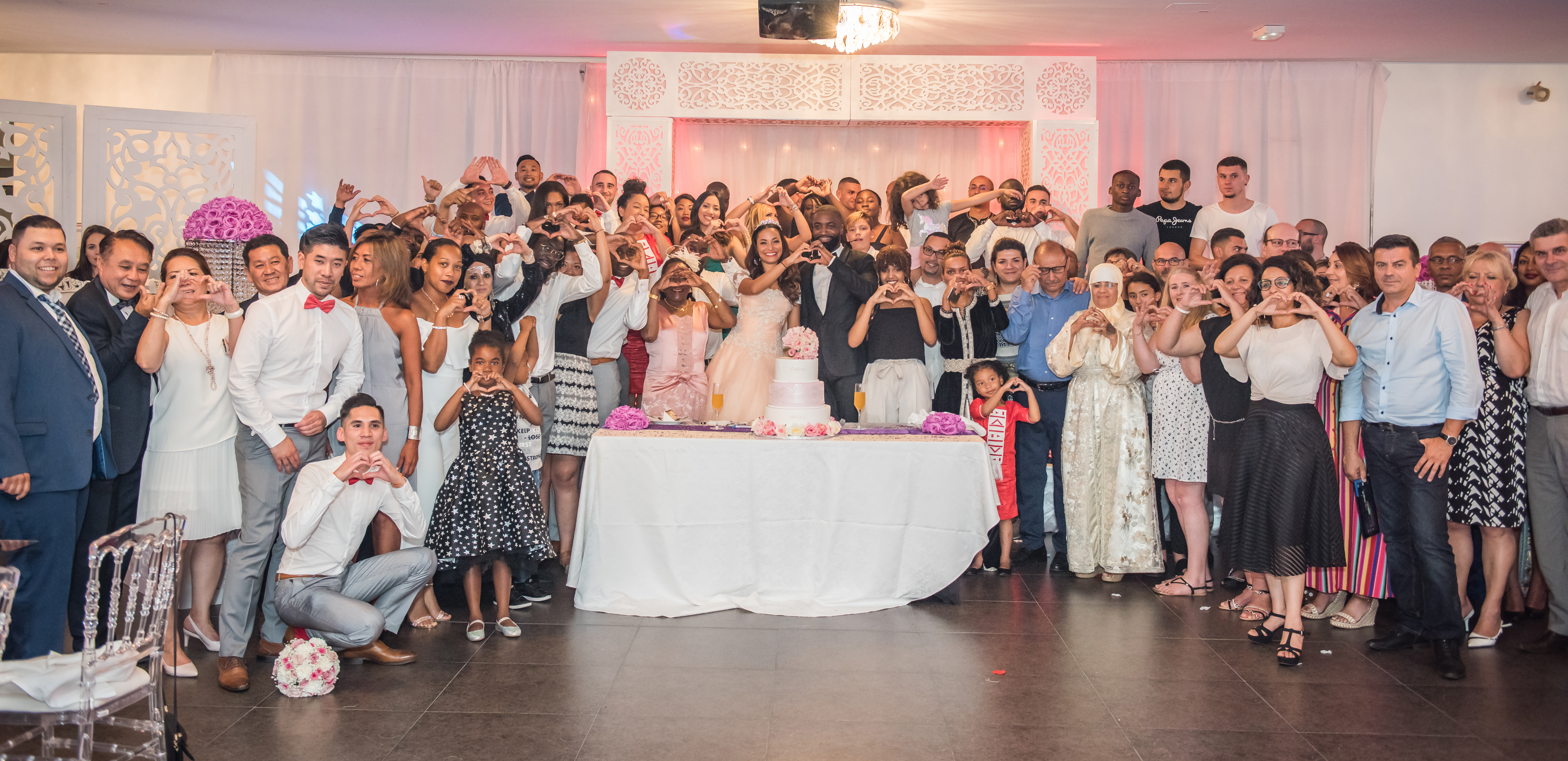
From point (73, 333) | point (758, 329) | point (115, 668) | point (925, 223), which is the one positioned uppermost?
point (925, 223)

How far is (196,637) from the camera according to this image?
4320mm

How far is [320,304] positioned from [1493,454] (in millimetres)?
5041

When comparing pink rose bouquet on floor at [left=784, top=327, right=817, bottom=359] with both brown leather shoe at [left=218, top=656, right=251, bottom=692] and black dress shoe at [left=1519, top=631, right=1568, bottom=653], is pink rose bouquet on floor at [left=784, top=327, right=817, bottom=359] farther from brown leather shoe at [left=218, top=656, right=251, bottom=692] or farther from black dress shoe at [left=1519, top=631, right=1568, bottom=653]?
black dress shoe at [left=1519, top=631, right=1568, bottom=653]

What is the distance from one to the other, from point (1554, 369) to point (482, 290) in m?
4.74

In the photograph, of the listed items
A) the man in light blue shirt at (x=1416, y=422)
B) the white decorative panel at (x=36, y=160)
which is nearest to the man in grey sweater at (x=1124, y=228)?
the man in light blue shirt at (x=1416, y=422)

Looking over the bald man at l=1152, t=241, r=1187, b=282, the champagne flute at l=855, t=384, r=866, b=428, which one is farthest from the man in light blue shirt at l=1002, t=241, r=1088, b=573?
the champagne flute at l=855, t=384, r=866, b=428

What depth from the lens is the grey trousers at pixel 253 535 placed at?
A: 3.96 metres

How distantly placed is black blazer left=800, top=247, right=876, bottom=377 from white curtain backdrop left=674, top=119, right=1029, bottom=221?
3.68m

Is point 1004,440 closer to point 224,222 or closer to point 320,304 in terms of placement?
point 320,304

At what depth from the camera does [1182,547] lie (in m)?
5.70

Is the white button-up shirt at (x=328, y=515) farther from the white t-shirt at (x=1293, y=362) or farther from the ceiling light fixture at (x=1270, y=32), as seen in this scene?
the ceiling light fixture at (x=1270, y=32)

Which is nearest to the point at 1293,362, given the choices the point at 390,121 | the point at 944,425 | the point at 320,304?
the point at 944,425

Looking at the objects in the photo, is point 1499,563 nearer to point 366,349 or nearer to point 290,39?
point 366,349

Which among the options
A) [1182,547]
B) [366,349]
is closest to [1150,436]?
[1182,547]
